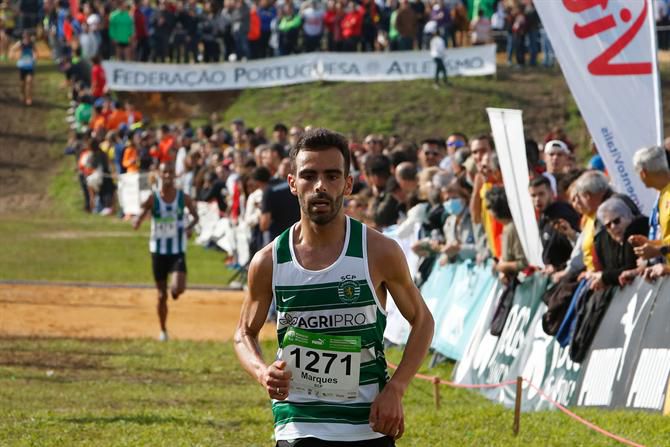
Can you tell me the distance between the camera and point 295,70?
46625 millimetres

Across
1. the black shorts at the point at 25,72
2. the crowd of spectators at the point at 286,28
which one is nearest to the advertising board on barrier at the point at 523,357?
the crowd of spectators at the point at 286,28

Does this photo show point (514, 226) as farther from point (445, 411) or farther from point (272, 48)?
point (272, 48)

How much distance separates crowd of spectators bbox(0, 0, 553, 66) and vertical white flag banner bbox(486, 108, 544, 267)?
3088 cm

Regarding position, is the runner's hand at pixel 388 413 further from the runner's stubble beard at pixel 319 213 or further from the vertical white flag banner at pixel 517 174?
the vertical white flag banner at pixel 517 174

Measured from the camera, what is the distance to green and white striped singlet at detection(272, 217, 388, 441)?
18.2 ft

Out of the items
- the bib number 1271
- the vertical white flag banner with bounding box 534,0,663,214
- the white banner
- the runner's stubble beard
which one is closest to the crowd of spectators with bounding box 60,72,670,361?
the vertical white flag banner with bounding box 534,0,663,214

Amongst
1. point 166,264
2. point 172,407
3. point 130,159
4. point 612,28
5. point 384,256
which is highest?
point 612,28

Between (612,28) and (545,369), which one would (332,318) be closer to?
(545,369)

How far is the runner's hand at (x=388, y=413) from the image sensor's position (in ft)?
17.8

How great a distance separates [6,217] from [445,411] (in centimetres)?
3187

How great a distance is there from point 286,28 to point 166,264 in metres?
28.4

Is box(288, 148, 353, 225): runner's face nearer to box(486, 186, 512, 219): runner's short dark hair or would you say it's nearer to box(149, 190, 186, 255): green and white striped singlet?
box(486, 186, 512, 219): runner's short dark hair

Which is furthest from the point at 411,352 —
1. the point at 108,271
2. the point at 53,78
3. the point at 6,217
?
the point at 53,78

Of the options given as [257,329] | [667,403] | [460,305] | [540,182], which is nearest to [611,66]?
[540,182]
